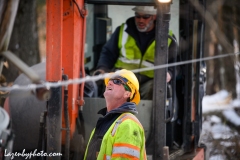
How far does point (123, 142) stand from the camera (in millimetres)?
4195

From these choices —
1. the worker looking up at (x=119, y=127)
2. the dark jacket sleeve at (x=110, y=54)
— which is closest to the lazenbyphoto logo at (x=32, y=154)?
the worker looking up at (x=119, y=127)

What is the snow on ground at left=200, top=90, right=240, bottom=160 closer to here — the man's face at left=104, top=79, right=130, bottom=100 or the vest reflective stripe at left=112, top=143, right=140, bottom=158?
the man's face at left=104, top=79, right=130, bottom=100

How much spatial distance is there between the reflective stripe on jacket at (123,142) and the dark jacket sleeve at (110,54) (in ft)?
8.78

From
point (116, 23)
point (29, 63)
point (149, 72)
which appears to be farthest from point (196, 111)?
point (29, 63)

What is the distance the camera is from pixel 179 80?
7.03 meters

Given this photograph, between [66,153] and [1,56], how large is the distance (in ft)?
8.32

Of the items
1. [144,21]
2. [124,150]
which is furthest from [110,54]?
[124,150]

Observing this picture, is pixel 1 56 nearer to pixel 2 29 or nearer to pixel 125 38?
pixel 2 29

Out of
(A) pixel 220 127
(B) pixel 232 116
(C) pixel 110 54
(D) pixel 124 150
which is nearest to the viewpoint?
(D) pixel 124 150

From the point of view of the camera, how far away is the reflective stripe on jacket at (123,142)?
4.19 m

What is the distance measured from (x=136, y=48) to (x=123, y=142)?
2.71m

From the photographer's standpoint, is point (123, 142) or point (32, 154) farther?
point (32, 154)

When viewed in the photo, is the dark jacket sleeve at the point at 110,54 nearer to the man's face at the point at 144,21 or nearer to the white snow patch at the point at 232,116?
the man's face at the point at 144,21

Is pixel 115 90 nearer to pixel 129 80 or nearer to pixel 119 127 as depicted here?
pixel 129 80
